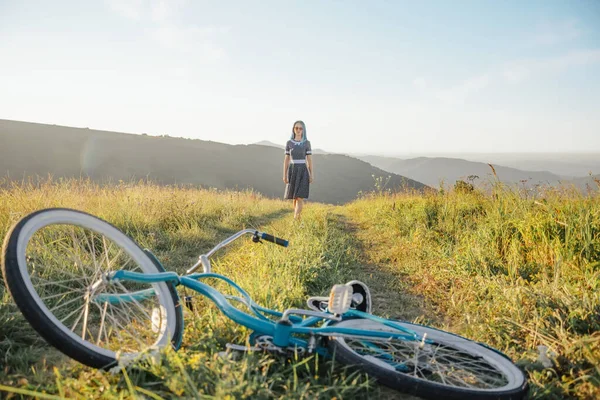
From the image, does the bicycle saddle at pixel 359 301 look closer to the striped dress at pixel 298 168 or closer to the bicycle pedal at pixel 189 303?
the bicycle pedal at pixel 189 303

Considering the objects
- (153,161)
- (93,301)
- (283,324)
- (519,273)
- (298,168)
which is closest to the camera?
(283,324)

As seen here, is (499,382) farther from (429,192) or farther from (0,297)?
(429,192)

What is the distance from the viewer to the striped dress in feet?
27.9

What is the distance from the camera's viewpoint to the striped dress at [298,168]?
8.49 m

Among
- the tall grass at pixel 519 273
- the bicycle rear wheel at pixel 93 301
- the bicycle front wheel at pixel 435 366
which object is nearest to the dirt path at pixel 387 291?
the tall grass at pixel 519 273

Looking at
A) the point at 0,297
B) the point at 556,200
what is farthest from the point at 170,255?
the point at 556,200

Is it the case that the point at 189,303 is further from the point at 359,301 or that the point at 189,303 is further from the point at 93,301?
the point at 359,301

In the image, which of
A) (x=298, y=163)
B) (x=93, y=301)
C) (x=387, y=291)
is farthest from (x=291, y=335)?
(x=298, y=163)

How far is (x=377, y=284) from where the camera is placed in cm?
429

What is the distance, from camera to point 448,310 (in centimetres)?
349

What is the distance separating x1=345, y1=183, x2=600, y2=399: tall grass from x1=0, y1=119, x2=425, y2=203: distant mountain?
2888 centimetres

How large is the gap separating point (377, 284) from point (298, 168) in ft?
15.2

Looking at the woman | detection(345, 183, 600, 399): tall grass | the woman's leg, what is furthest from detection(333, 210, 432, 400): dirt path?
the woman

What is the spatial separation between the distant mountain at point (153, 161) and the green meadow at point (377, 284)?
28838 mm
